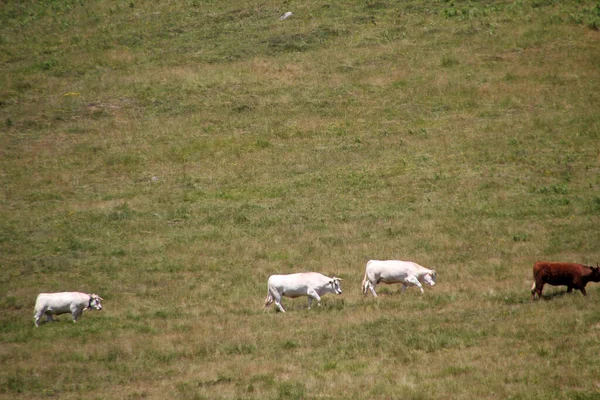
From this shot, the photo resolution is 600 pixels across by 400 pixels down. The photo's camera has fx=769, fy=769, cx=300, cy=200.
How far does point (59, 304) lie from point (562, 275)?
1405cm

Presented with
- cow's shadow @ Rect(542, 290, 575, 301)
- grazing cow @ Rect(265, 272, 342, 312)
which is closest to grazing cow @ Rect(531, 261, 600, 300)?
cow's shadow @ Rect(542, 290, 575, 301)

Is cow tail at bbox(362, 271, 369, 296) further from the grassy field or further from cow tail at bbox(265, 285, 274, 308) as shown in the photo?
cow tail at bbox(265, 285, 274, 308)

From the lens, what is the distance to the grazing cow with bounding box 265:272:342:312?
22656mm

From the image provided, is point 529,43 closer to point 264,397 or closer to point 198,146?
point 198,146

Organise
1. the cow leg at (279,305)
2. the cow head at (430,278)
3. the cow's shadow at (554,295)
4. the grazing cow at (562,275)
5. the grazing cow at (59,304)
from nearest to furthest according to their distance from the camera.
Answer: the grazing cow at (562,275)
the cow's shadow at (554,295)
the grazing cow at (59,304)
the cow leg at (279,305)
the cow head at (430,278)

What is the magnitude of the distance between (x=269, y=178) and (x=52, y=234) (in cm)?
1086

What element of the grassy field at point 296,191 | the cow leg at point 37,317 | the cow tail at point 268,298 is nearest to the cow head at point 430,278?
the grassy field at point 296,191

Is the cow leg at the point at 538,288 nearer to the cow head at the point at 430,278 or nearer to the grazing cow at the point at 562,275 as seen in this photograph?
the grazing cow at the point at 562,275

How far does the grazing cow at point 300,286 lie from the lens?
2266 centimetres

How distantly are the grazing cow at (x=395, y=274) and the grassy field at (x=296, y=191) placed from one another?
1.84ft

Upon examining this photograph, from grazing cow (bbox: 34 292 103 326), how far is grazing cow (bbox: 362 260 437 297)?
838 cm

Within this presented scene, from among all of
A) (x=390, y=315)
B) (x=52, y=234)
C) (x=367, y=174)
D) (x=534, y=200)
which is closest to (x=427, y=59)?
(x=367, y=174)

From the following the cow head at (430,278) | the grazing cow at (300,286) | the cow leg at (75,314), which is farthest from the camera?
the cow head at (430,278)

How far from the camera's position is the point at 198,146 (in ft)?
137
